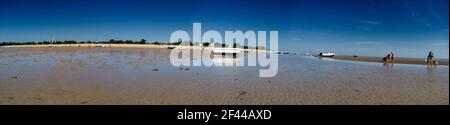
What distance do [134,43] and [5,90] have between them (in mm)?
111473

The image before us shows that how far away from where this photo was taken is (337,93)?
9.17m

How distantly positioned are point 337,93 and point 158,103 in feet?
17.9
